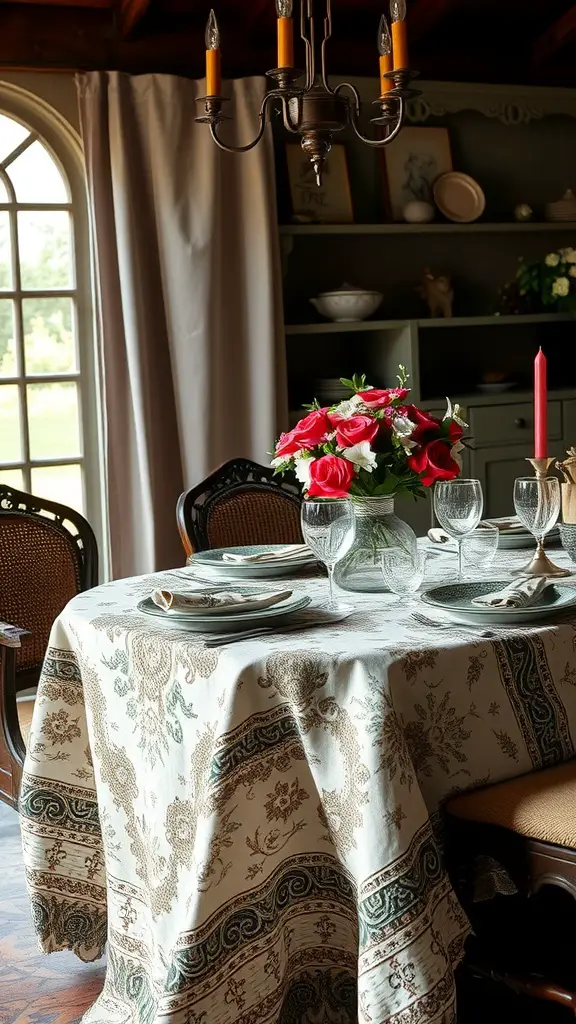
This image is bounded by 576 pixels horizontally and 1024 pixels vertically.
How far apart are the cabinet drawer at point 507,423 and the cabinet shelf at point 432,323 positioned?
34cm

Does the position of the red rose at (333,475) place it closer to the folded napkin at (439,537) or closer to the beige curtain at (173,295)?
the folded napkin at (439,537)

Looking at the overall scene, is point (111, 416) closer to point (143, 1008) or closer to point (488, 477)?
point (488, 477)

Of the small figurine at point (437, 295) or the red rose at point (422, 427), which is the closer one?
the red rose at point (422, 427)

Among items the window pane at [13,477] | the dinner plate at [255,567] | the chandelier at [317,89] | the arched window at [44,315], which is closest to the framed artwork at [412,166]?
the arched window at [44,315]

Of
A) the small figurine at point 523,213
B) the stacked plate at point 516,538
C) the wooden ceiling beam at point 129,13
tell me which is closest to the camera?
the stacked plate at point 516,538

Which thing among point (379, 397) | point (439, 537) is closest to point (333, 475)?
point (379, 397)

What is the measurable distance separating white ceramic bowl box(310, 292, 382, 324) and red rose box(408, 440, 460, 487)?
2498mm

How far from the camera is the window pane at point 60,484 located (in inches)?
169

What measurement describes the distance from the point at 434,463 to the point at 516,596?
0.91ft

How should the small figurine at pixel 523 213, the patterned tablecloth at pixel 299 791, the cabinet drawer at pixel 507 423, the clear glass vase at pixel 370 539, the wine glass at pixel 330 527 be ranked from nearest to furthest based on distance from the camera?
the patterned tablecloth at pixel 299 791 → the wine glass at pixel 330 527 → the clear glass vase at pixel 370 539 → the cabinet drawer at pixel 507 423 → the small figurine at pixel 523 213

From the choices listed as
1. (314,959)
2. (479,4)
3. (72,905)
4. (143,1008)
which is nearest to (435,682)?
(314,959)

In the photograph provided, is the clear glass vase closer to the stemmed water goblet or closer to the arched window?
the stemmed water goblet

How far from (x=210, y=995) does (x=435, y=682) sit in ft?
1.71

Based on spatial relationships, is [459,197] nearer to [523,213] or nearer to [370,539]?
[523,213]
